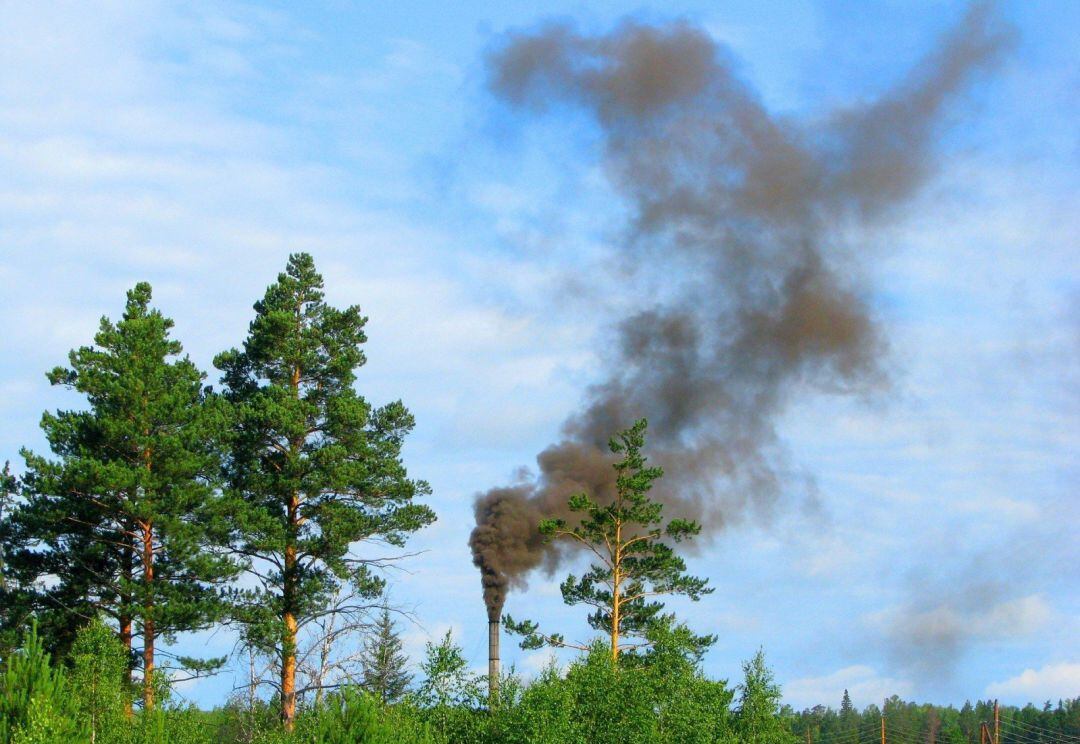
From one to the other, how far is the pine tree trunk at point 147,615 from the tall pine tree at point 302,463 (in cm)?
312

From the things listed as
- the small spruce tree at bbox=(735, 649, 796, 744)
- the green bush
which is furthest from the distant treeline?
the green bush

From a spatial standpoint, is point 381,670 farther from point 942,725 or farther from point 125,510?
point 942,725

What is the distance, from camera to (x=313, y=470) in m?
49.5

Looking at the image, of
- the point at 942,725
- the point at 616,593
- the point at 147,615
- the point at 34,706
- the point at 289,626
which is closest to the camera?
the point at 34,706

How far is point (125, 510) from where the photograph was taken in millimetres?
45469

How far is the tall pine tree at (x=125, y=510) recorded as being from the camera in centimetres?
4522

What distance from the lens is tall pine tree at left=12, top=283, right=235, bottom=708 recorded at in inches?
1780

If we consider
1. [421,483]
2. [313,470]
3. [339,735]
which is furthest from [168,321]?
[339,735]

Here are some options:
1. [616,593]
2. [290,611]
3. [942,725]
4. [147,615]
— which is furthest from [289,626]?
[942,725]

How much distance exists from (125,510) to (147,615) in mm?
3613

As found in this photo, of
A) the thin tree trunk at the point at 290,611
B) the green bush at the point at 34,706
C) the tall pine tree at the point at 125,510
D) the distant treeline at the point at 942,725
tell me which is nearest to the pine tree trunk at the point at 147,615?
the tall pine tree at the point at 125,510

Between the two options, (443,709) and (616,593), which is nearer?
(443,709)

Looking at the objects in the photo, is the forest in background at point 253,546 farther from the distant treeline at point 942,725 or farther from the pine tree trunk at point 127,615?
the distant treeline at point 942,725

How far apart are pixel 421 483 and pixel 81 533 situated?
484 inches
